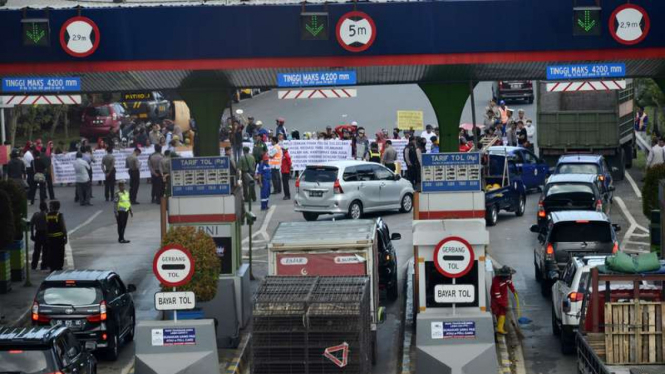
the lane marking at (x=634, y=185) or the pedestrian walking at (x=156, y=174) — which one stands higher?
the pedestrian walking at (x=156, y=174)

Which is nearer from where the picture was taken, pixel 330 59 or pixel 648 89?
pixel 330 59

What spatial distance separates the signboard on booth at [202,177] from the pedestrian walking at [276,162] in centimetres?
1670

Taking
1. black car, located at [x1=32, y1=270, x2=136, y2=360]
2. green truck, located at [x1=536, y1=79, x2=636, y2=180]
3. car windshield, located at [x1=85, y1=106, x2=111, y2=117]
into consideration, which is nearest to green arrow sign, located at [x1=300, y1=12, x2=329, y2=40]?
black car, located at [x1=32, y1=270, x2=136, y2=360]

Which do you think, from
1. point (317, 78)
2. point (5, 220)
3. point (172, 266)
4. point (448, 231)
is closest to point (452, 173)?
point (448, 231)

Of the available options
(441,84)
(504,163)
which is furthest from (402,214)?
(441,84)

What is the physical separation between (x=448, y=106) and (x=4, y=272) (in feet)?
33.7

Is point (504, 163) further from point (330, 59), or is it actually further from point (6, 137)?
point (6, 137)

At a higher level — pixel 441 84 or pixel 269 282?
pixel 441 84

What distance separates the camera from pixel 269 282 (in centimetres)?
1977

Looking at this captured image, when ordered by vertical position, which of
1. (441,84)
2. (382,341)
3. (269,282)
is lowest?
(382,341)

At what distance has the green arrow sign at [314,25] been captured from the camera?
23.8 m

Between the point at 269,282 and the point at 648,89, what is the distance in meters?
40.2

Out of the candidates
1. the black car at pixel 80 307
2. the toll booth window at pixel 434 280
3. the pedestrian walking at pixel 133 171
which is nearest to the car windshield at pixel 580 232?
the toll booth window at pixel 434 280

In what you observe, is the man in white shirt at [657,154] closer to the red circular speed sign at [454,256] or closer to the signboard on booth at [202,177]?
the signboard on booth at [202,177]
